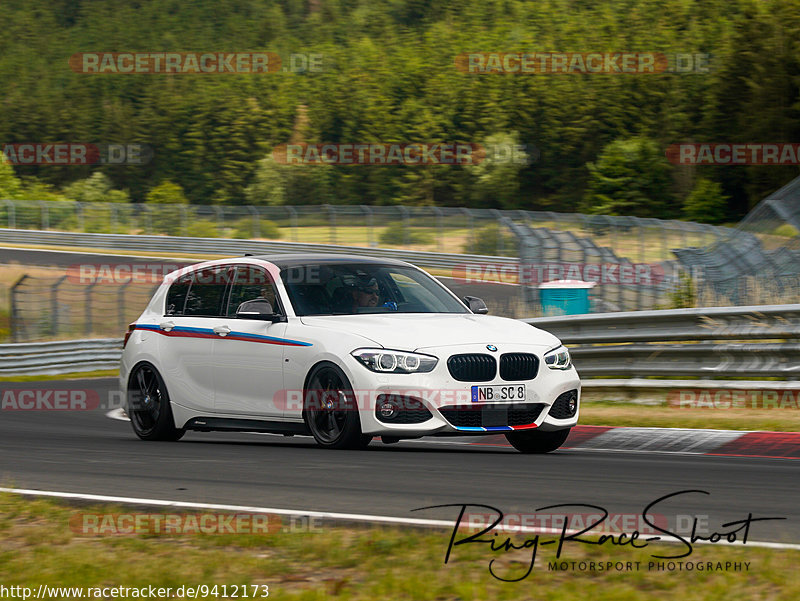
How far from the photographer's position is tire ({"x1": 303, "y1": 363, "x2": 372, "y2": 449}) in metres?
9.11

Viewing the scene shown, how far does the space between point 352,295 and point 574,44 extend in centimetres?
11469

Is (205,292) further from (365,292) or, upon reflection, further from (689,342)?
(689,342)

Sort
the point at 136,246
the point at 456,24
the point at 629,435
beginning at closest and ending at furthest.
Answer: the point at 629,435, the point at 136,246, the point at 456,24

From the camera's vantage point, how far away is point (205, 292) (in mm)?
10969

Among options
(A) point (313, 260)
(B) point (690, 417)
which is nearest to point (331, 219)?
(B) point (690, 417)

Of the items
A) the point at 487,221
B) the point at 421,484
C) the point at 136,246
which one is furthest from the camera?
the point at 136,246

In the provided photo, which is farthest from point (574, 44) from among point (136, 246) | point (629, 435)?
point (629, 435)

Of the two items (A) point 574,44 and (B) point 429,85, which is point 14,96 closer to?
(B) point 429,85

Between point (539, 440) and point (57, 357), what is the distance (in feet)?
60.6

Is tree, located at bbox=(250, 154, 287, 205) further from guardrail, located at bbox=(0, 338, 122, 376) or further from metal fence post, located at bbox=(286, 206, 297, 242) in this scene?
guardrail, located at bbox=(0, 338, 122, 376)

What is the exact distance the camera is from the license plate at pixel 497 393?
29.6ft

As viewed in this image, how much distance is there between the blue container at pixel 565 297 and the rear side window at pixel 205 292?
9135mm

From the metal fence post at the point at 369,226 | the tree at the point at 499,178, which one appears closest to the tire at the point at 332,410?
the metal fence post at the point at 369,226

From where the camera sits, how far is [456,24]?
153 metres
